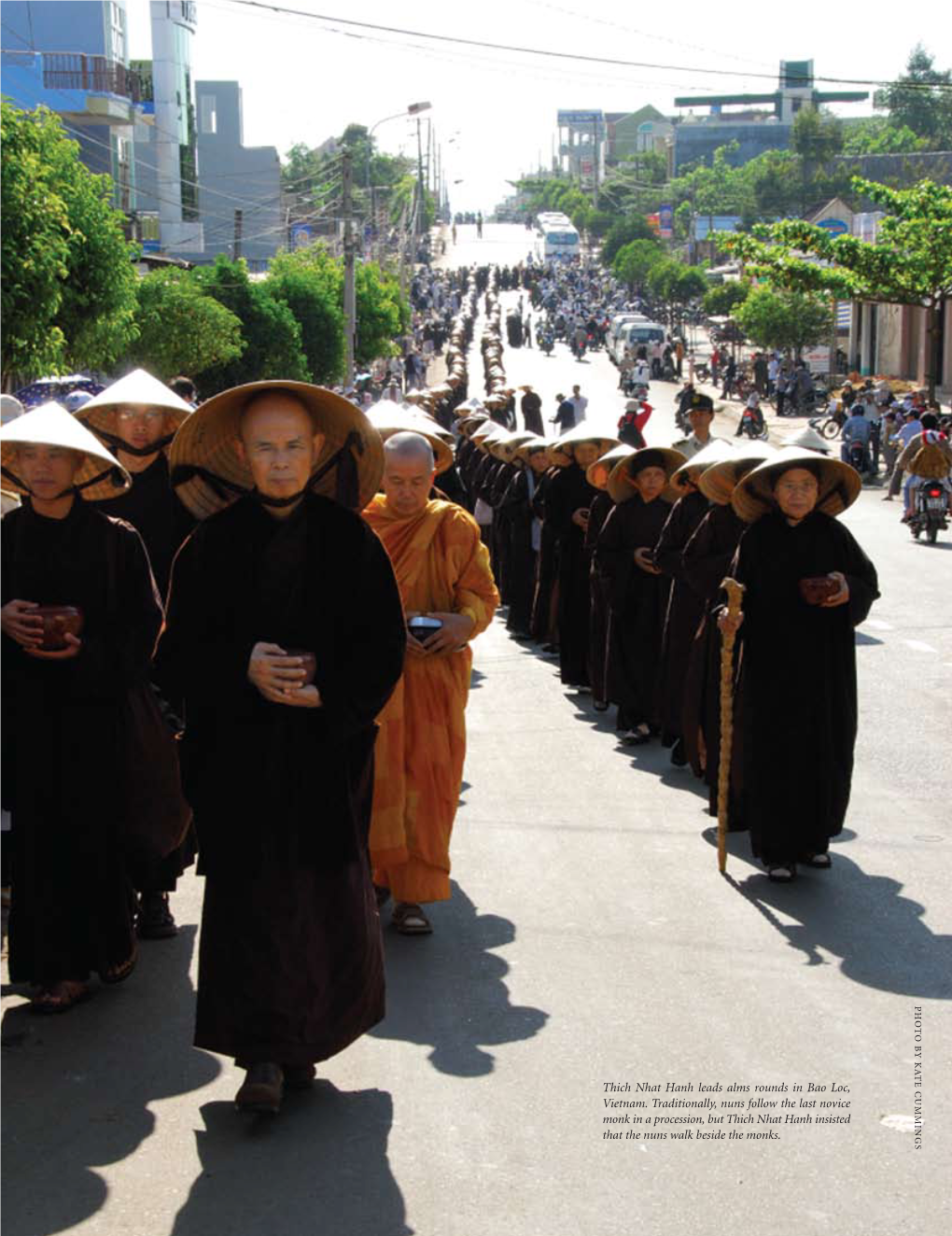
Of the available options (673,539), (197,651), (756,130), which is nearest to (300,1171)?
(197,651)

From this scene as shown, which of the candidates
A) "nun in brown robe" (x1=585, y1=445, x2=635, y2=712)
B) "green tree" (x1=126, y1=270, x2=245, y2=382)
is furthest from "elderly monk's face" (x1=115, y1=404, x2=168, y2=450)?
"green tree" (x1=126, y1=270, x2=245, y2=382)

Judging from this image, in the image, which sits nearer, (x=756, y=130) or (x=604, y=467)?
(x=604, y=467)

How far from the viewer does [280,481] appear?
5195mm

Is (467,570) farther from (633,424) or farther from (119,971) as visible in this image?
(633,424)

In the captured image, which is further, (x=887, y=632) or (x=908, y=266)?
(x=908, y=266)

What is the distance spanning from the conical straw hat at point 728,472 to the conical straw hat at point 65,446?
327 centimetres

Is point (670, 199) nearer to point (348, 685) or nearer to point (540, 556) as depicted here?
point (540, 556)

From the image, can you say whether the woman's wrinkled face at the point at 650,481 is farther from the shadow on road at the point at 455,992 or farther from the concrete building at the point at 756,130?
the concrete building at the point at 756,130

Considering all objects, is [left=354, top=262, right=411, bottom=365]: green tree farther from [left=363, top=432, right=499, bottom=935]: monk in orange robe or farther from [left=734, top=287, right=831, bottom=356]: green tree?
[left=363, top=432, right=499, bottom=935]: monk in orange robe

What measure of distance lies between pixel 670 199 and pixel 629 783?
133939 mm

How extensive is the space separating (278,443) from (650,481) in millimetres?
6058

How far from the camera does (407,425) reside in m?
8.21

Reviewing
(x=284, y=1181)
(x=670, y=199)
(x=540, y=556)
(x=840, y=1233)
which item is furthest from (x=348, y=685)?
(x=670, y=199)

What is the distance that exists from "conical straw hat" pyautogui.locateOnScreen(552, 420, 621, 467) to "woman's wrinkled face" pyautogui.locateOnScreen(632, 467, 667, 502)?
1.66 metres
